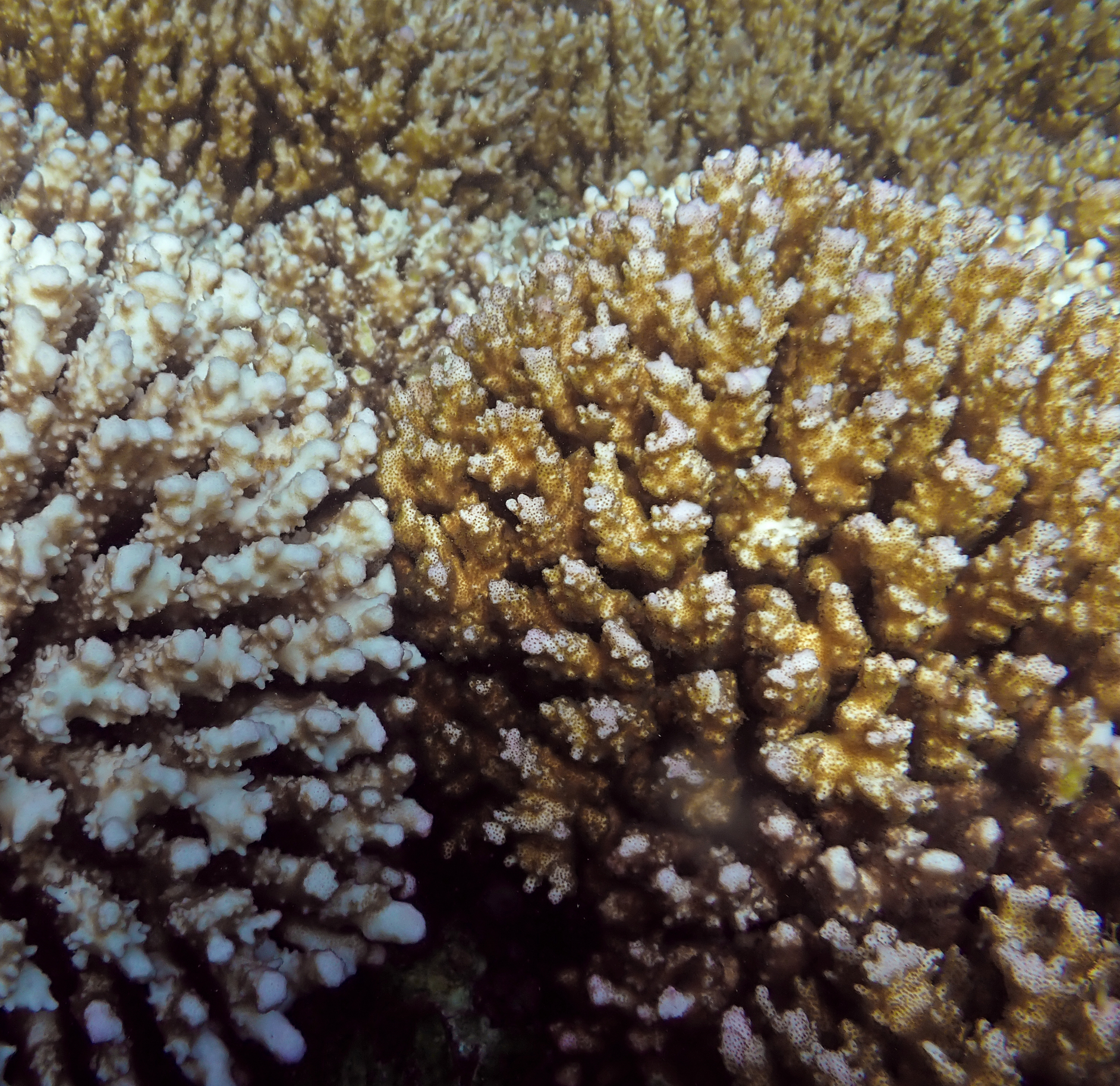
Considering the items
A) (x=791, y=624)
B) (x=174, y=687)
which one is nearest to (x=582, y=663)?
(x=791, y=624)

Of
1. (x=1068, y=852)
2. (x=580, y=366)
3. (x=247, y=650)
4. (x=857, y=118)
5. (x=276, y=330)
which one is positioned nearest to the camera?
(x=1068, y=852)

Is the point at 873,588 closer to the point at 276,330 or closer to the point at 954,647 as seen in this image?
the point at 954,647

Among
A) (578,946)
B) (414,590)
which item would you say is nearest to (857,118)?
(414,590)

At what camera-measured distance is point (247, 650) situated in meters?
1.70

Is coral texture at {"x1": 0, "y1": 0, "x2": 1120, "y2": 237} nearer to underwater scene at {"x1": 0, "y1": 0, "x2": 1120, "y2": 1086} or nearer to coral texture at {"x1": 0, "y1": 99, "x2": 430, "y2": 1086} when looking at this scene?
underwater scene at {"x1": 0, "y1": 0, "x2": 1120, "y2": 1086}

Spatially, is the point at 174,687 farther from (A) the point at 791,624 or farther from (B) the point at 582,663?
(A) the point at 791,624

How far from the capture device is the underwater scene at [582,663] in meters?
1.49

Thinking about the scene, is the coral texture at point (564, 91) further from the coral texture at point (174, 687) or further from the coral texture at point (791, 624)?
the coral texture at point (791, 624)

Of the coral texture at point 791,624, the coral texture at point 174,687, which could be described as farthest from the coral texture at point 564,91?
the coral texture at point 791,624

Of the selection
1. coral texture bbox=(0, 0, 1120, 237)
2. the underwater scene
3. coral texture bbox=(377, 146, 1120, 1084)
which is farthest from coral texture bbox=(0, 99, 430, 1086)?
coral texture bbox=(0, 0, 1120, 237)

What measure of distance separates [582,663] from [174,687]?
878mm

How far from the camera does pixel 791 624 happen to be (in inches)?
65.6

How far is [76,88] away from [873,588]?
2986 millimetres

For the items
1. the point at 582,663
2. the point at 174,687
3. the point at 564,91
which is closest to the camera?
the point at 174,687
